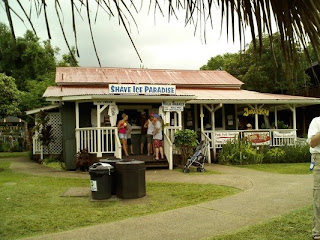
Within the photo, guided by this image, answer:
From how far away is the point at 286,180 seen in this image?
11023 mm

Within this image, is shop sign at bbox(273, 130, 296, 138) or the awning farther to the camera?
shop sign at bbox(273, 130, 296, 138)

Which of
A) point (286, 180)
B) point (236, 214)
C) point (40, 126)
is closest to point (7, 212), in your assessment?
point (236, 214)

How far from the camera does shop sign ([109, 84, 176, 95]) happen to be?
14969 millimetres

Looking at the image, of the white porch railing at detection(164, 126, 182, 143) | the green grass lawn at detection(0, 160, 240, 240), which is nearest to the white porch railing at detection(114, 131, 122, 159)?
the white porch railing at detection(164, 126, 182, 143)

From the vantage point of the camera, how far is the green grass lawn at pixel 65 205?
6488 millimetres

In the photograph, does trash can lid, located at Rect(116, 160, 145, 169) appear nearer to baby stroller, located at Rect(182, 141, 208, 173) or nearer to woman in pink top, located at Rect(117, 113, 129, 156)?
baby stroller, located at Rect(182, 141, 208, 173)

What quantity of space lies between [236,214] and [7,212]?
4365 millimetres

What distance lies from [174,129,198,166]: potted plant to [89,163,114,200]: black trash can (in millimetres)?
6472

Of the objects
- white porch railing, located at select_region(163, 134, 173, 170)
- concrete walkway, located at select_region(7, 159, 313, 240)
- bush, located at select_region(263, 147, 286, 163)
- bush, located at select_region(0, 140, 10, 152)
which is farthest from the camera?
bush, located at select_region(0, 140, 10, 152)

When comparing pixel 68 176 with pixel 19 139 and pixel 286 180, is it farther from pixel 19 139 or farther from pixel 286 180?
pixel 19 139

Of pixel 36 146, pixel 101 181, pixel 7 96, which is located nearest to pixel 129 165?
pixel 101 181

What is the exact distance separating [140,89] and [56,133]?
643 centimetres

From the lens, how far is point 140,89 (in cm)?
1527

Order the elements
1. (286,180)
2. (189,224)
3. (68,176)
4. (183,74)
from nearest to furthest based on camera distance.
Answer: (189,224)
(286,180)
(68,176)
(183,74)
